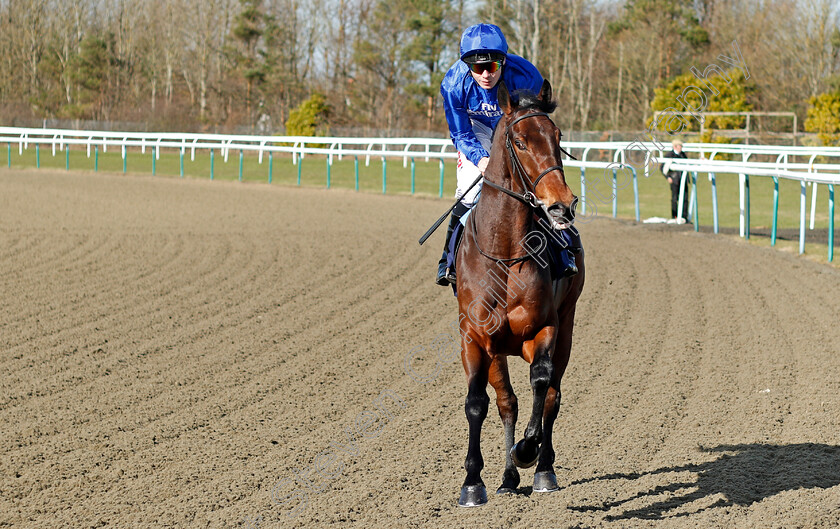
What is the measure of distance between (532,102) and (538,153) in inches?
10.9

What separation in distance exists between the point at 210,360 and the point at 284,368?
63 cm

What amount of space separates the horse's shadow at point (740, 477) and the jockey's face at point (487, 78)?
6.61 ft

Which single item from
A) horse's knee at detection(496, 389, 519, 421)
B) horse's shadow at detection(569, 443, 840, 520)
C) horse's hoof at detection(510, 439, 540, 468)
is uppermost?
horse's knee at detection(496, 389, 519, 421)

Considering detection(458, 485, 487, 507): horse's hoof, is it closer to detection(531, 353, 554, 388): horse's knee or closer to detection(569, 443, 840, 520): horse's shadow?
detection(569, 443, 840, 520): horse's shadow

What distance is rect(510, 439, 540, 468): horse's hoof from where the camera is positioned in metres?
4.09

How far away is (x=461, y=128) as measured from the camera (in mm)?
4652

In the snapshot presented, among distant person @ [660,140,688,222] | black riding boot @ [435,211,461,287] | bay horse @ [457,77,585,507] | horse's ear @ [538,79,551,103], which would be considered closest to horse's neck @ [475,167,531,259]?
bay horse @ [457,77,585,507]

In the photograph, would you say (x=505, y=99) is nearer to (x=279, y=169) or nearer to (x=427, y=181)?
(x=427, y=181)

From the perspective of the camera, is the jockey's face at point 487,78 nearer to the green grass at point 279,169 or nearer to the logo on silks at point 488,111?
the logo on silks at point 488,111

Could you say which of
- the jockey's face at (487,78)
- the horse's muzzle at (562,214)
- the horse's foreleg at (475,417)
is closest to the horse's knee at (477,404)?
the horse's foreleg at (475,417)

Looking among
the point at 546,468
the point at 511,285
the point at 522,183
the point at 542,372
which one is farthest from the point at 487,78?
the point at 546,468

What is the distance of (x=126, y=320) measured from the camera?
8398mm

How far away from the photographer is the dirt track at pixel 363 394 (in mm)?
4309

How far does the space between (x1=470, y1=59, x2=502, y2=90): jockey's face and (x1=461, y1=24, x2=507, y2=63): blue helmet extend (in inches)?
2.8
